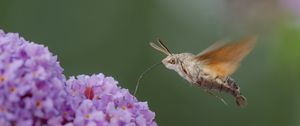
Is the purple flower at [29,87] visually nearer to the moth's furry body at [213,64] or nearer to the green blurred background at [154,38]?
the moth's furry body at [213,64]

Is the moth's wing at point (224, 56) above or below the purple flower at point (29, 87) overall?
above

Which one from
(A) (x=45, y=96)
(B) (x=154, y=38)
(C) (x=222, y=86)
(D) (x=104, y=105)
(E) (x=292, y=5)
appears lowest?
(A) (x=45, y=96)

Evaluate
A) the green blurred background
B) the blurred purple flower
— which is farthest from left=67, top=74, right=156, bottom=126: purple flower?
the green blurred background

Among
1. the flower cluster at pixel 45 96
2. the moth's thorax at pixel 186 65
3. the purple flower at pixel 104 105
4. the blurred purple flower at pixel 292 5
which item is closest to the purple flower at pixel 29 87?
the flower cluster at pixel 45 96

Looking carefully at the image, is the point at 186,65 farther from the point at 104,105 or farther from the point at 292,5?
the point at 292,5

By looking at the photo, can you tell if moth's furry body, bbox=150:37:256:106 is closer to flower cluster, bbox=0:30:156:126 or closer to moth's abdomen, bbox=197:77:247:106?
moth's abdomen, bbox=197:77:247:106

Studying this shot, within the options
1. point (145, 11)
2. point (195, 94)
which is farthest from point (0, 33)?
point (145, 11)

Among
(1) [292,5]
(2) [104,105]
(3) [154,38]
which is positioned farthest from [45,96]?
(3) [154,38]

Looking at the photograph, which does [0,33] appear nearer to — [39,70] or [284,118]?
[39,70]
